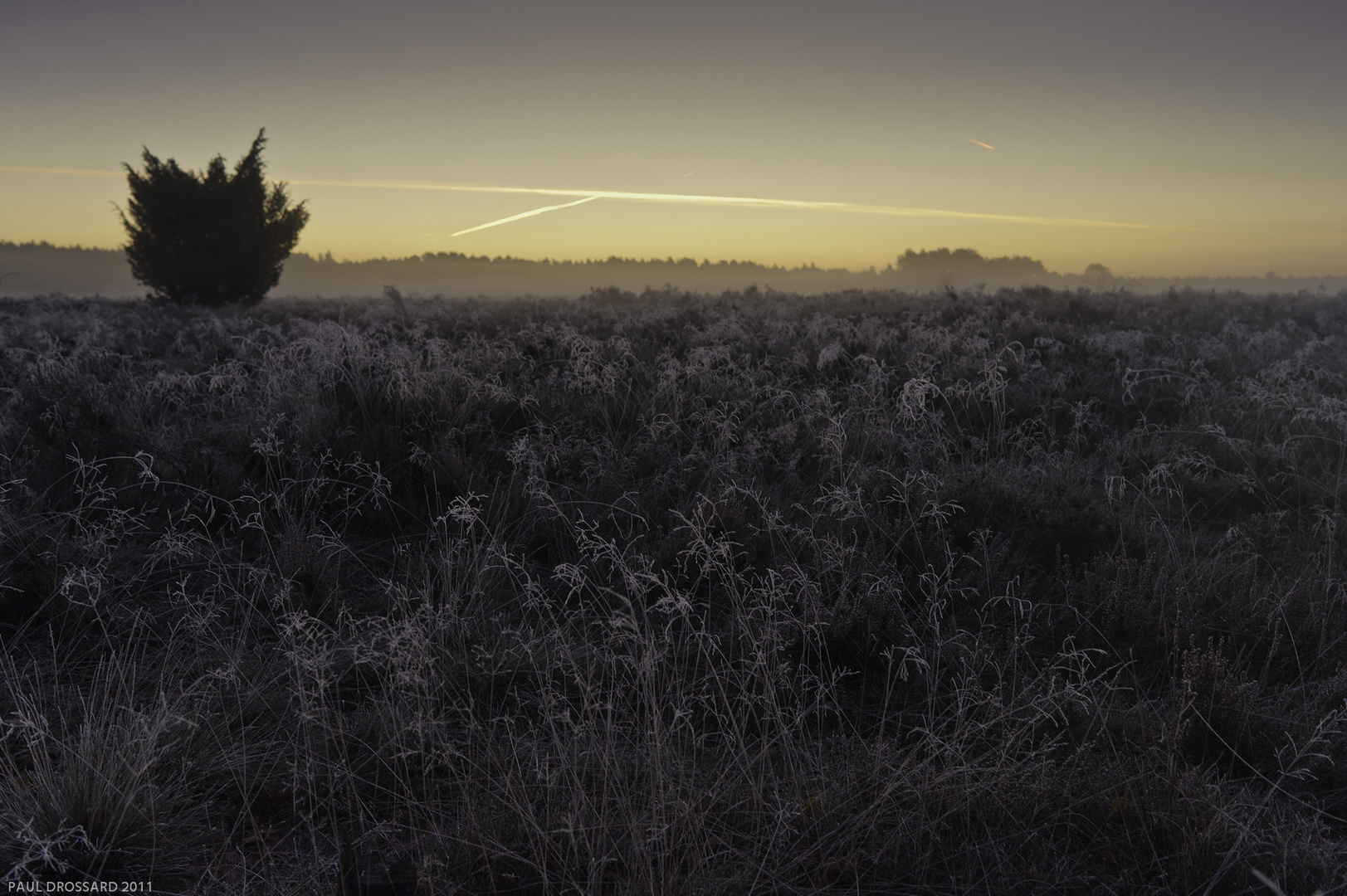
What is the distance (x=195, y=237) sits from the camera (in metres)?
27.0

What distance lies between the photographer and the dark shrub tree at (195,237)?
26.8m

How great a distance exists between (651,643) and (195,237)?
31.8m

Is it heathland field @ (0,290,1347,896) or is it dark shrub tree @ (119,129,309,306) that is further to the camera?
dark shrub tree @ (119,129,309,306)

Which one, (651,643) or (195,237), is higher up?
(195,237)

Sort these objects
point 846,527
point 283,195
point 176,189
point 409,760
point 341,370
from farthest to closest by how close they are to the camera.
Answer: point 283,195 < point 176,189 < point 341,370 < point 846,527 < point 409,760

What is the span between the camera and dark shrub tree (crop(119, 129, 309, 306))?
2683cm

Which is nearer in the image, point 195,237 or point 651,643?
point 651,643

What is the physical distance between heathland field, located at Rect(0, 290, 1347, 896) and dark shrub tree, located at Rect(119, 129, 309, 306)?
74.7 feet

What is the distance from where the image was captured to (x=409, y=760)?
266cm

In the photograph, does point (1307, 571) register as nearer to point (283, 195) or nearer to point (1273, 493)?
point (1273, 493)

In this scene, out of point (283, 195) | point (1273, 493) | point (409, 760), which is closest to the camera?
point (409, 760)

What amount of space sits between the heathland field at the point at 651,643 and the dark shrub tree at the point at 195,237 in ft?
74.7

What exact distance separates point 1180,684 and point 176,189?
3430 cm

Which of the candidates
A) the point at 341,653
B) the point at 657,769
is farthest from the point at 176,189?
the point at 657,769
